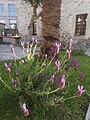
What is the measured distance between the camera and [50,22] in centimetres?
486

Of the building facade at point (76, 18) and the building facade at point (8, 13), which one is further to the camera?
the building facade at point (8, 13)

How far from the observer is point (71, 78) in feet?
12.4

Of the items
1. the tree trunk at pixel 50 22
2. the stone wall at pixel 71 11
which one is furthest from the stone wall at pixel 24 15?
the tree trunk at pixel 50 22

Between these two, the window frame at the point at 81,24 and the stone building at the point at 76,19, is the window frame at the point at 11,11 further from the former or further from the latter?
the window frame at the point at 81,24

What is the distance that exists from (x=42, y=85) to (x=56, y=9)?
298cm

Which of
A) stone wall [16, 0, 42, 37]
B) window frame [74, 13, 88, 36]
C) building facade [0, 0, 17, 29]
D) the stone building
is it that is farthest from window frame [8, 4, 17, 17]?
window frame [74, 13, 88, 36]

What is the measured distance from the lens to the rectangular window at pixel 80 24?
473 inches

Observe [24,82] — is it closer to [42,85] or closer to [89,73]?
[42,85]

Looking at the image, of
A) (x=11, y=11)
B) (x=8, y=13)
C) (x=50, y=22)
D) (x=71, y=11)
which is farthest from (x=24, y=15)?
(x=11, y=11)

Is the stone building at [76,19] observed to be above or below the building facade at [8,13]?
below

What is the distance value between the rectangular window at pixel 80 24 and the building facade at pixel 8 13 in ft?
78.0

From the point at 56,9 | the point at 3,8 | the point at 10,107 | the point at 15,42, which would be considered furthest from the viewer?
the point at 3,8

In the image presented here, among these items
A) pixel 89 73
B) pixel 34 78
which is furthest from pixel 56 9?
pixel 34 78

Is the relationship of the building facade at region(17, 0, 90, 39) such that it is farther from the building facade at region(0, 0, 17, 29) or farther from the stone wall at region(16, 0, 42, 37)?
the building facade at region(0, 0, 17, 29)
